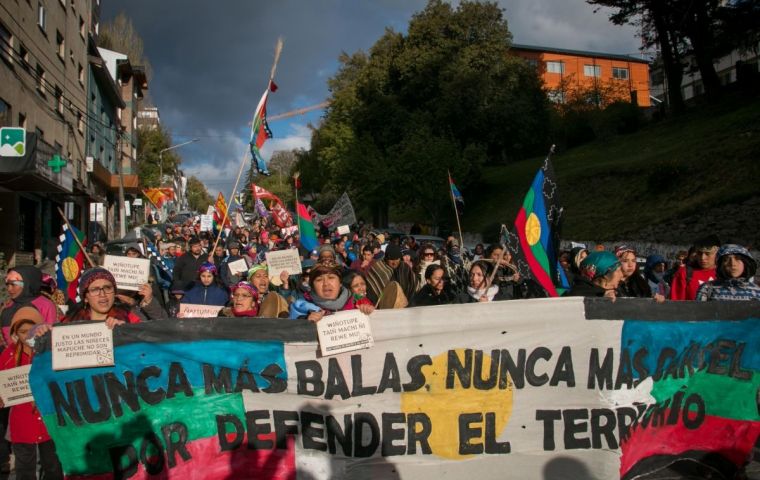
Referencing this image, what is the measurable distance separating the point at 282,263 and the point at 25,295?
435 centimetres

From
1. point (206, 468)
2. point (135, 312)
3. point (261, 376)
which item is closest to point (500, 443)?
point (261, 376)

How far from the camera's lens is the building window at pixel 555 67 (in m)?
80.8

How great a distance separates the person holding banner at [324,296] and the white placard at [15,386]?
1.79 meters

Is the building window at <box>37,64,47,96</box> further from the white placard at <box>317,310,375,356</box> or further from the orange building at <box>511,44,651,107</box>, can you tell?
the orange building at <box>511,44,651,107</box>

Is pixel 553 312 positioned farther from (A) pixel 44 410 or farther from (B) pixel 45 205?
(B) pixel 45 205

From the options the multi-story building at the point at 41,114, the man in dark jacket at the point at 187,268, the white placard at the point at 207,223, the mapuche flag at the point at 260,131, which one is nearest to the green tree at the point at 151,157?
the multi-story building at the point at 41,114

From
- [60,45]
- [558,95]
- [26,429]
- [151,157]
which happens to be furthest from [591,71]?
[26,429]

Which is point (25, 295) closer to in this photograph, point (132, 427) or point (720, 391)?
point (132, 427)

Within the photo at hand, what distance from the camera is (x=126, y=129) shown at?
172 feet

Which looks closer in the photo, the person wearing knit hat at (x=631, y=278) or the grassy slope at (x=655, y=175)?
the person wearing knit hat at (x=631, y=278)

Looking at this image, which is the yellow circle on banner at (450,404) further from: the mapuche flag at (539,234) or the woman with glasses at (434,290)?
the woman with glasses at (434,290)

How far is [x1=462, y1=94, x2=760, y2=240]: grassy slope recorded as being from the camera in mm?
21156

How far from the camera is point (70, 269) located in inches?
313

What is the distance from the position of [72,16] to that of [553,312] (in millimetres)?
31602
